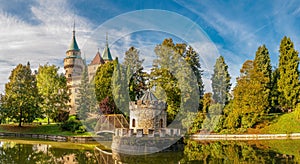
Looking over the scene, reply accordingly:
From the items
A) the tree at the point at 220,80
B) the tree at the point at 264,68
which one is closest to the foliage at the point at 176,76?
the tree at the point at 220,80

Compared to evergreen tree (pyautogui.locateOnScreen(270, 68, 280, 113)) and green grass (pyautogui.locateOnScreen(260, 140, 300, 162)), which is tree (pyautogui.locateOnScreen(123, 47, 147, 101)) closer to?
evergreen tree (pyautogui.locateOnScreen(270, 68, 280, 113))

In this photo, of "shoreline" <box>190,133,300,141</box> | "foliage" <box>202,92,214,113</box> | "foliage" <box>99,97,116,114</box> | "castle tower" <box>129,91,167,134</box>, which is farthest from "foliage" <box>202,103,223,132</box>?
"castle tower" <box>129,91,167,134</box>

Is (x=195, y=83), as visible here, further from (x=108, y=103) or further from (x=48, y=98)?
(x=48, y=98)

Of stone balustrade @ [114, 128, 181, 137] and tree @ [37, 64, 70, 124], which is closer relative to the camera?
stone balustrade @ [114, 128, 181, 137]

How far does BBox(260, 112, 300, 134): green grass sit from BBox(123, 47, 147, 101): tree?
518 inches

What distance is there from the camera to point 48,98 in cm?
3478

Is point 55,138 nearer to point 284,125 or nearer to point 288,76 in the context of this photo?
point 284,125

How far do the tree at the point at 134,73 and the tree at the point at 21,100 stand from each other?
34.2 ft

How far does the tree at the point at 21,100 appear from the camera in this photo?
3278 centimetres

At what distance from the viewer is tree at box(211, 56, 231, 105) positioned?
118 ft

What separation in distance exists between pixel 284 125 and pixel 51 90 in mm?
25287

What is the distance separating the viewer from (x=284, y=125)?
2875 cm

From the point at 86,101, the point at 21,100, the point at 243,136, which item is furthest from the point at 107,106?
the point at 243,136

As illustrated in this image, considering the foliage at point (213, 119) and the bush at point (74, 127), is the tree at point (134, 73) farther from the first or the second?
the foliage at point (213, 119)
